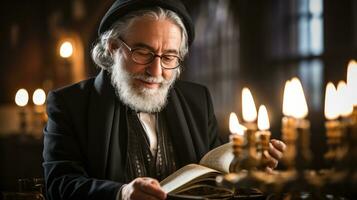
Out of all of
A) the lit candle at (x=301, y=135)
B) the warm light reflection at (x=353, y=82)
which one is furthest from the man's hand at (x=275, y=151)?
the lit candle at (x=301, y=135)

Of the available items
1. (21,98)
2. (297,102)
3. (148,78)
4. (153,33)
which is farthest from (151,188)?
(21,98)

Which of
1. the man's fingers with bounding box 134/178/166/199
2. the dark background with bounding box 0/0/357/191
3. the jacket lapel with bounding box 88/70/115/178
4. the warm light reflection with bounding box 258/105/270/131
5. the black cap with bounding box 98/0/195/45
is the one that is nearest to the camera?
the warm light reflection with bounding box 258/105/270/131

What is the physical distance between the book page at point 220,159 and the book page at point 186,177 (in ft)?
0.19

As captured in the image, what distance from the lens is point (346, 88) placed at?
2.29m

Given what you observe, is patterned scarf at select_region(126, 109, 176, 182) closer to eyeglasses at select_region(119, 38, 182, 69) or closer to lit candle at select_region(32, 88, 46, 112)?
eyeglasses at select_region(119, 38, 182, 69)

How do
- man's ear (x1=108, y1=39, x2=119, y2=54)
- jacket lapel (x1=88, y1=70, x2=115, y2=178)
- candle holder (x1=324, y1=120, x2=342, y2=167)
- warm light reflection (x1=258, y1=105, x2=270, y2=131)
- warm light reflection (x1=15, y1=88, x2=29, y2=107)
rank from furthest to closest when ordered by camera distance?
warm light reflection (x1=15, y1=88, x2=29, y2=107) → man's ear (x1=108, y1=39, x2=119, y2=54) → jacket lapel (x1=88, y1=70, x2=115, y2=178) → warm light reflection (x1=258, y1=105, x2=270, y2=131) → candle holder (x1=324, y1=120, x2=342, y2=167)

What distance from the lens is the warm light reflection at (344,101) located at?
7.01ft

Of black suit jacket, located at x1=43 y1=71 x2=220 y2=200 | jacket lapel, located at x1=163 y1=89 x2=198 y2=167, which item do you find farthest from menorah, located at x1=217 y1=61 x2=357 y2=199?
jacket lapel, located at x1=163 y1=89 x2=198 y2=167

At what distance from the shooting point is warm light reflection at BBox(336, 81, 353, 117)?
2137mm

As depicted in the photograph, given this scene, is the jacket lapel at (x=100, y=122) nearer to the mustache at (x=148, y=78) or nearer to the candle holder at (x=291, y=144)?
the mustache at (x=148, y=78)

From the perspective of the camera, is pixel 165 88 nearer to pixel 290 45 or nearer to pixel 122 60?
pixel 122 60

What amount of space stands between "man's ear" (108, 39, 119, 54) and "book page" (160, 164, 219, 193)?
1.12 m

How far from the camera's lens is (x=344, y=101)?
2.18 metres

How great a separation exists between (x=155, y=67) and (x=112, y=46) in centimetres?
45
